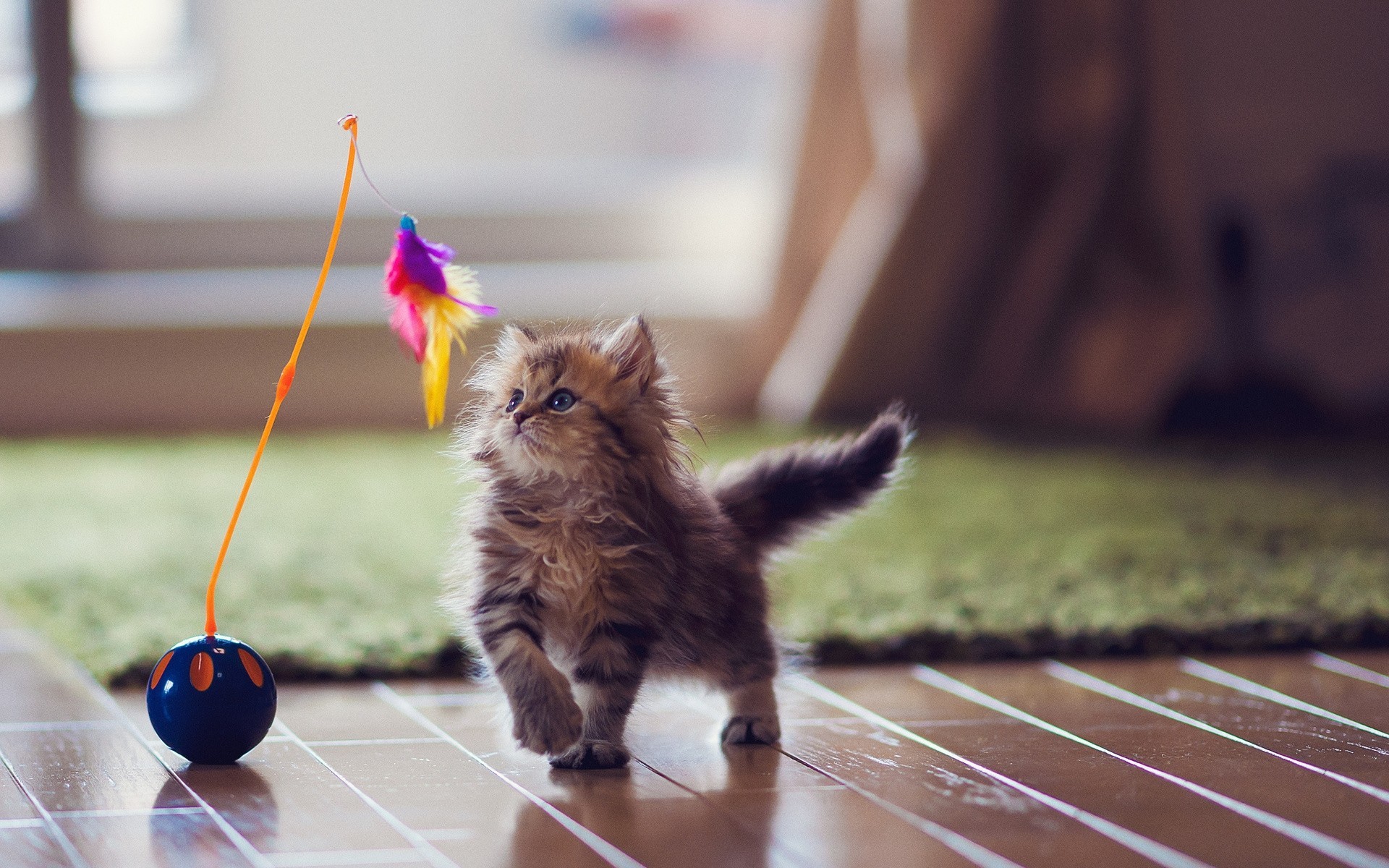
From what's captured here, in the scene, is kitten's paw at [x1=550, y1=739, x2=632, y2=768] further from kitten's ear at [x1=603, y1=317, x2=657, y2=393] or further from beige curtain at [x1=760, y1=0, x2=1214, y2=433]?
beige curtain at [x1=760, y1=0, x2=1214, y2=433]

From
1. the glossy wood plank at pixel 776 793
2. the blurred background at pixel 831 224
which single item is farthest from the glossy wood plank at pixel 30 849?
the blurred background at pixel 831 224

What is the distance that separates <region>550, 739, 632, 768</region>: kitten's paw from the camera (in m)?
1.40

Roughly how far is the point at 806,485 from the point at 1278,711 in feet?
1.83

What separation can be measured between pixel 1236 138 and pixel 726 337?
1.53 m

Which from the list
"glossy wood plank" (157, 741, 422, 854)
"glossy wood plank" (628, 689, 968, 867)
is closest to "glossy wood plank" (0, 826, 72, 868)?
"glossy wood plank" (157, 741, 422, 854)

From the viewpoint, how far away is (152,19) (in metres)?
5.23

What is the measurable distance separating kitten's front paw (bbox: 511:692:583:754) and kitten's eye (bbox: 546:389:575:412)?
0.83 feet

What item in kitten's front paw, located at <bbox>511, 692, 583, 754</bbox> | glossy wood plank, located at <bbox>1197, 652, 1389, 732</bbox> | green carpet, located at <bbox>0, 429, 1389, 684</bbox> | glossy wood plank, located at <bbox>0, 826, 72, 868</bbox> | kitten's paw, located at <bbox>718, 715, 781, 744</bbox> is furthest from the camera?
green carpet, located at <bbox>0, 429, 1389, 684</bbox>

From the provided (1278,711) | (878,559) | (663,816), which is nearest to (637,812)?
(663,816)

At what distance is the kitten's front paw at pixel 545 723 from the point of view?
1351mm

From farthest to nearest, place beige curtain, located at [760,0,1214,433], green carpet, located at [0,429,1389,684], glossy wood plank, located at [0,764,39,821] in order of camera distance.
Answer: beige curtain, located at [760,0,1214,433]
green carpet, located at [0,429,1389,684]
glossy wood plank, located at [0,764,39,821]

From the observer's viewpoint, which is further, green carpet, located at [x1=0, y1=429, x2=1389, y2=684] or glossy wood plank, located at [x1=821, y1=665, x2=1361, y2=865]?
green carpet, located at [x1=0, y1=429, x2=1389, y2=684]

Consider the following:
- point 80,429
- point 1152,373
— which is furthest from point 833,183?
point 80,429

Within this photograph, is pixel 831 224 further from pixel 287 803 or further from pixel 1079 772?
pixel 287 803
